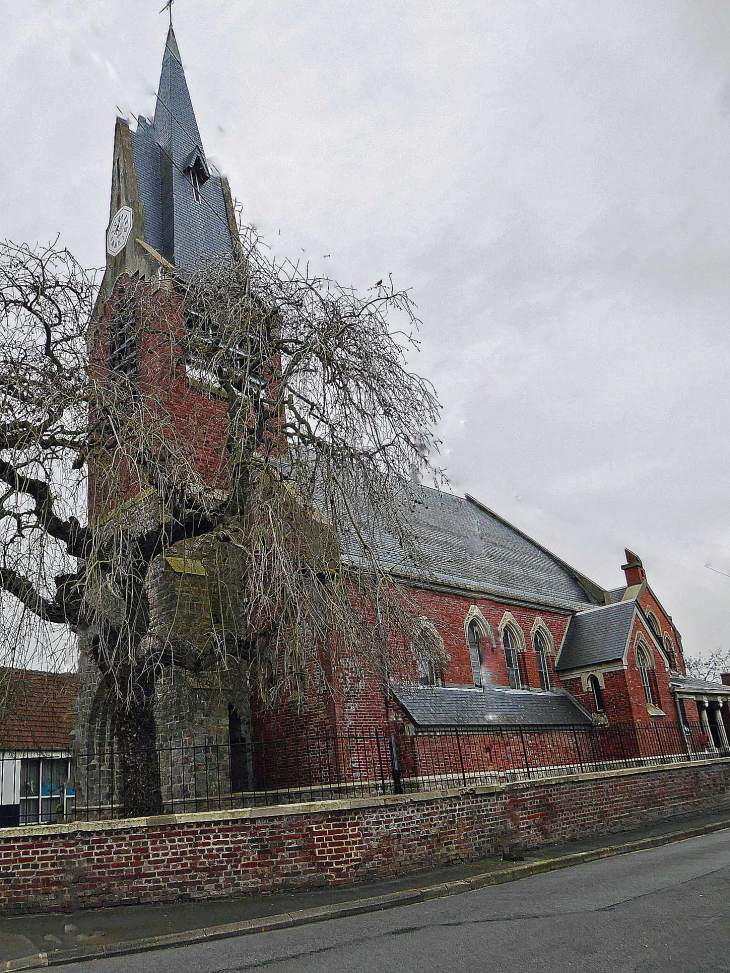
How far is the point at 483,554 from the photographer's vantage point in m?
26.4

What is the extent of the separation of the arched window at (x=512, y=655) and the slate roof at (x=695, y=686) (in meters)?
5.79

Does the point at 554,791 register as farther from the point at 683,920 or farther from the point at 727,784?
the point at 727,784

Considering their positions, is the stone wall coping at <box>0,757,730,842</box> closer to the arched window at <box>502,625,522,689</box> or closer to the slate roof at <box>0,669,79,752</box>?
the slate roof at <box>0,669,79,752</box>

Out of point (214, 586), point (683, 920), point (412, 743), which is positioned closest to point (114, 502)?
point (214, 586)

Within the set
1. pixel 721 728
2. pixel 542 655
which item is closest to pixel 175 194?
pixel 542 655

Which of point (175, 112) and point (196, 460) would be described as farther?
point (175, 112)

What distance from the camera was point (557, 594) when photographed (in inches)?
A: 1083

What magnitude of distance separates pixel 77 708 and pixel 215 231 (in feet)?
50.8

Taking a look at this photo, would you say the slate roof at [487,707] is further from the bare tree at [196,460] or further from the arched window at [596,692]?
the bare tree at [196,460]

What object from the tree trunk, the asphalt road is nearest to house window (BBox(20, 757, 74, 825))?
the tree trunk

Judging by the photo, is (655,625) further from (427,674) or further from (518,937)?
(518,937)

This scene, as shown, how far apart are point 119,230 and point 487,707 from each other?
1801 cm

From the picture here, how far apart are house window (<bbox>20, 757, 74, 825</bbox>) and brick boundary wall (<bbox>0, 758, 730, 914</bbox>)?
11.1 m

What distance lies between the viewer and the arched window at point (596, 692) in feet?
77.0
